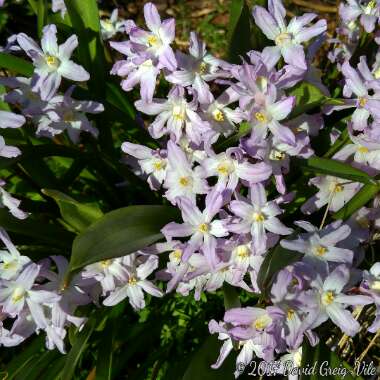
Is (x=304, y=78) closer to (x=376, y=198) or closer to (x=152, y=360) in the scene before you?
(x=376, y=198)

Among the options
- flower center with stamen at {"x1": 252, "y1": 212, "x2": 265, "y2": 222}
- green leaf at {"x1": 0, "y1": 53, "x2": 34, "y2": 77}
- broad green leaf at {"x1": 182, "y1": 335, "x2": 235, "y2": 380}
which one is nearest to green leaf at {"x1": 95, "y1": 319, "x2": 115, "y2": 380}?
broad green leaf at {"x1": 182, "y1": 335, "x2": 235, "y2": 380}

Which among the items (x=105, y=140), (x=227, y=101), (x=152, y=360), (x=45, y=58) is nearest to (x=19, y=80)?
(x=45, y=58)

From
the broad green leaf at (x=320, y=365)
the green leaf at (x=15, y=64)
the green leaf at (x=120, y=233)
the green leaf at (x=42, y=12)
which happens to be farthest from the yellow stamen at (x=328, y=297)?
the green leaf at (x=42, y=12)

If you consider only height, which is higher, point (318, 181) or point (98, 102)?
point (98, 102)

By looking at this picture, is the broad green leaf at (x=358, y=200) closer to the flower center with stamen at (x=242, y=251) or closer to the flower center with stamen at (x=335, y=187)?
the flower center with stamen at (x=335, y=187)

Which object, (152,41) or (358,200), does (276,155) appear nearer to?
(358,200)

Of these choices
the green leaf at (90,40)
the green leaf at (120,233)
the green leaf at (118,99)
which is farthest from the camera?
the green leaf at (118,99)

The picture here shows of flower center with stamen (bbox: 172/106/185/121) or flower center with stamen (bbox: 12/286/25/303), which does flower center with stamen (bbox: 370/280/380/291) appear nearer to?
flower center with stamen (bbox: 172/106/185/121)
